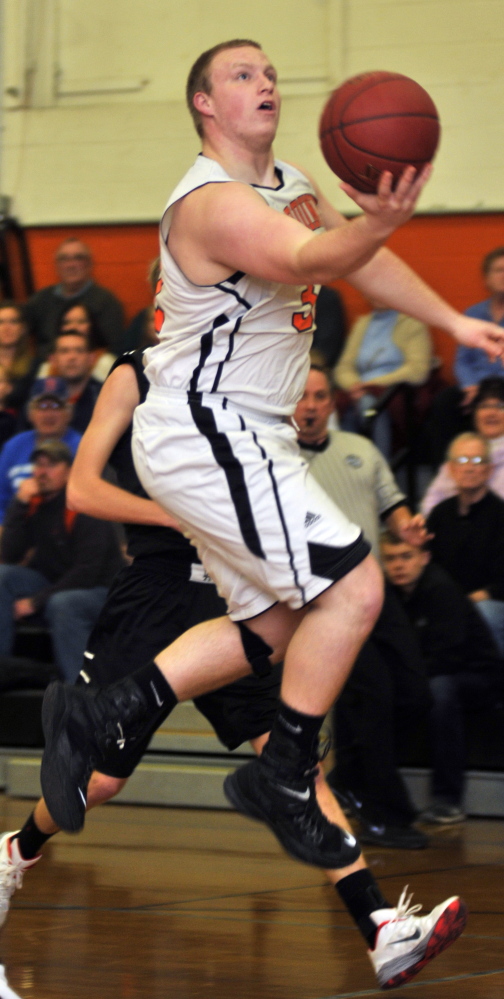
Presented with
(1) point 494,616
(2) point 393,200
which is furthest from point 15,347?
(2) point 393,200

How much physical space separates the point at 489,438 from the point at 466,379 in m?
0.95

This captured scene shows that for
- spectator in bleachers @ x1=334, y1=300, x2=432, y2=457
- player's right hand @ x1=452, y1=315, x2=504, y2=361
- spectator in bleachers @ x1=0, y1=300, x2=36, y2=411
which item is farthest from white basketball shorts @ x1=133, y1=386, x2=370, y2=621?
spectator in bleachers @ x1=0, y1=300, x2=36, y2=411

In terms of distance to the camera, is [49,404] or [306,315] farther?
[49,404]

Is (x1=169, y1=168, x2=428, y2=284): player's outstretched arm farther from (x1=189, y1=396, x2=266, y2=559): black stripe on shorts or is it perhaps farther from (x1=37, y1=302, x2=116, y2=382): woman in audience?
(x1=37, y1=302, x2=116, y2=382): woman in audience

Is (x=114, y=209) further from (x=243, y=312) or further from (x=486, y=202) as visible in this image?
(x=243, y=312)

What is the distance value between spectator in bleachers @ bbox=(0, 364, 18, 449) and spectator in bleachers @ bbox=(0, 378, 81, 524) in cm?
34

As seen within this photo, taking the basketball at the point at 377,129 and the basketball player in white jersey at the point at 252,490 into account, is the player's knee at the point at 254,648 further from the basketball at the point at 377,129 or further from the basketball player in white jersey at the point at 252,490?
the basketball at the point at 377,129

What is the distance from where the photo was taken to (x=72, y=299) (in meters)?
8.00

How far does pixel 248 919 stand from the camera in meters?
3.65

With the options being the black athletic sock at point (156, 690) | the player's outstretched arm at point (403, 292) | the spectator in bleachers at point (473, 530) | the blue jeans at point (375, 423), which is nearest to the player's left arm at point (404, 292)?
the player's outstretched arm at point (403, 292)

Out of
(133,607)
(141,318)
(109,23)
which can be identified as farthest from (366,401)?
(109,23)

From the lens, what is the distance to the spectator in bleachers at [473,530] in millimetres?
5559

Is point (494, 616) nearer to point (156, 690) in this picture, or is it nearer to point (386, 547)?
point (386, 547)

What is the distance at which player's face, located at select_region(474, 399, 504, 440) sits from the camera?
6.02 metres
